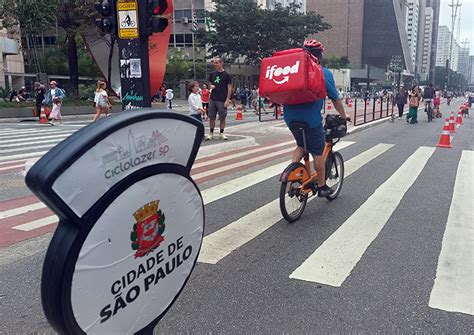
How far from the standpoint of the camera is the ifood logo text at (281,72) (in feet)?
Result: 15.1

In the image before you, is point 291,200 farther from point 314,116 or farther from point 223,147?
point 223,147

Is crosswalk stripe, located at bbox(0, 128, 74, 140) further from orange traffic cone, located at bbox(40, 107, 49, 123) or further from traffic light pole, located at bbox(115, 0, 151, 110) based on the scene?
traffic light pole, located at bbox(115, 0, 151, 110)

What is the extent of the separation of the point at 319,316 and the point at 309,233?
181 cm

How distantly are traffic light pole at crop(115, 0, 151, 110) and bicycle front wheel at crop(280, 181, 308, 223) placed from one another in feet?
14.7

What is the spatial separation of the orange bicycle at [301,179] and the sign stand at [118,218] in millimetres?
3020

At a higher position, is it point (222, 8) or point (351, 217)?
point (222, 8)

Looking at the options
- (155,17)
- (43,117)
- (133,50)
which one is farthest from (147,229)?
(43,117)

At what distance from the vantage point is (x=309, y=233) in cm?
482

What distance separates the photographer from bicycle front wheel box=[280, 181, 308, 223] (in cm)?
491

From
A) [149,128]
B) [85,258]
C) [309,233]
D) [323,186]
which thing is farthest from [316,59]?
[85,258]

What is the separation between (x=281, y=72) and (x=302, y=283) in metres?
2.36

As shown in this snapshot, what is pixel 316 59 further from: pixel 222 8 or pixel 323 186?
pixel 222 8

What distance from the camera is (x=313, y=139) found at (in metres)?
5.11

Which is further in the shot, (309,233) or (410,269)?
(309,233)
